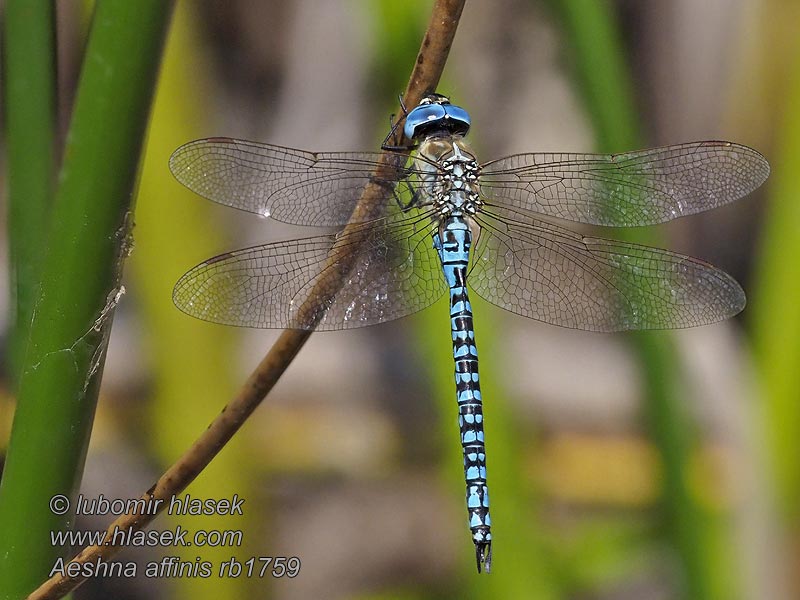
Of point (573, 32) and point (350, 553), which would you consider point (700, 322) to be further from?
point (350, 553)

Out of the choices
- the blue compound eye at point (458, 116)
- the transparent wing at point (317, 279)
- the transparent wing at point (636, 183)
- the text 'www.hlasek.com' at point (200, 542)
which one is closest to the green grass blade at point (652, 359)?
the transparent wing at point (636, 183)

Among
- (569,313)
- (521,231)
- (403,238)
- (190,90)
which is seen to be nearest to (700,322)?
(569,313)

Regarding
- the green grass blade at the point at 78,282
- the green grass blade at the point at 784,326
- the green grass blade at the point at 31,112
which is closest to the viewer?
the green grass blade at the point at 78,282

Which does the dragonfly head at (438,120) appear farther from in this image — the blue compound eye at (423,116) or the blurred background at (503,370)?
the blurred background at (503,370)

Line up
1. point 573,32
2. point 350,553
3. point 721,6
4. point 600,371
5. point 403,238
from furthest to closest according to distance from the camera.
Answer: point 600,371 → point 350,553 → point 721,6 → point 403,238 → point 573,32

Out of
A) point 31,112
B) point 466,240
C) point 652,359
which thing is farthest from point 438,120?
point 31,112

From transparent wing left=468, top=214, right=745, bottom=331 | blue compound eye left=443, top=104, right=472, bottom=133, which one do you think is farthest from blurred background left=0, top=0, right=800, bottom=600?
blue compound eye left=443, top=104, right=472, bottom=133
